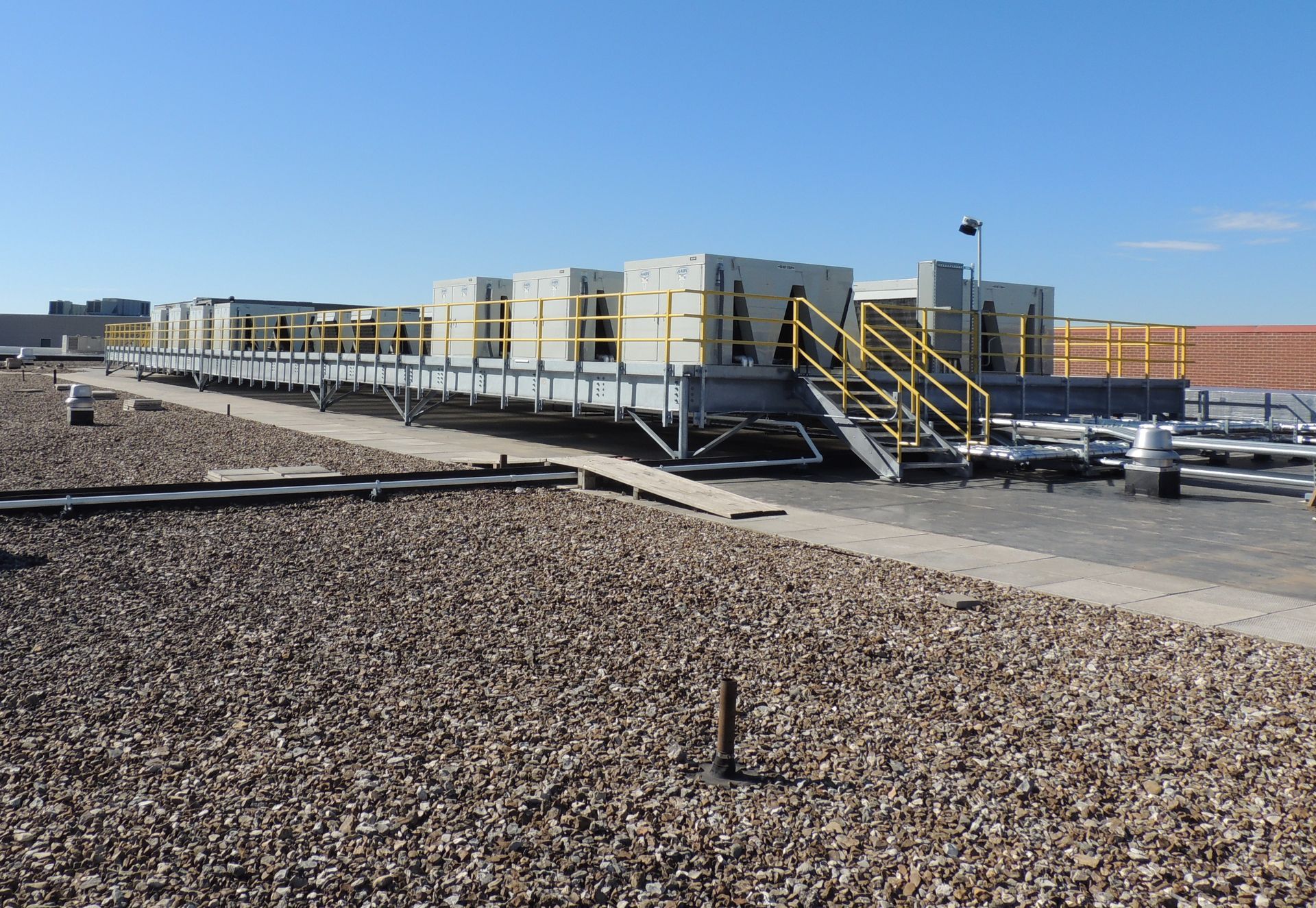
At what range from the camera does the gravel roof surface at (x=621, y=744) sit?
3.66 metres

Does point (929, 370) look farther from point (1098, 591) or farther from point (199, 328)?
point (199, 328)

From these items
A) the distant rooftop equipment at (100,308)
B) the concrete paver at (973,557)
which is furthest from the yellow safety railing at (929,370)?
the distant rooftop equipment at (100,308)

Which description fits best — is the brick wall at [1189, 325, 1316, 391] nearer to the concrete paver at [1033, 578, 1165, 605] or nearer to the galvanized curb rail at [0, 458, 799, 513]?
the galvanized curb rail at [0, 458, 799, 513]

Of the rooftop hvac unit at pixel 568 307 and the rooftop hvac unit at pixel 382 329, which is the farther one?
the rooftop hvac unit at pixel 382 329

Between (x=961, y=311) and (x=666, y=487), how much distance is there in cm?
731

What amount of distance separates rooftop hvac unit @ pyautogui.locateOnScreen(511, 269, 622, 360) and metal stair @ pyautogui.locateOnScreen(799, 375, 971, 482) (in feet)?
16.8

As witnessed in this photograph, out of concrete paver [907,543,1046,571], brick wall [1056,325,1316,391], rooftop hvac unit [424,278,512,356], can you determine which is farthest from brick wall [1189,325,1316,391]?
concrete paver [907,543,1046,571]

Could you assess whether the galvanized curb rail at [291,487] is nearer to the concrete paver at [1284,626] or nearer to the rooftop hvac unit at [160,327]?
the concrete paver at [1284,626]

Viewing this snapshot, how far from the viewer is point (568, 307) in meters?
20.6

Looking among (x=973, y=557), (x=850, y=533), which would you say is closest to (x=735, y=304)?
(x=850, y=533)

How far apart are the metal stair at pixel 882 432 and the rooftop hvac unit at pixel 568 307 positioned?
513 centimetres

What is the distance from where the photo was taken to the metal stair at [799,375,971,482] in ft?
49.2

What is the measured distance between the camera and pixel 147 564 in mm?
8391

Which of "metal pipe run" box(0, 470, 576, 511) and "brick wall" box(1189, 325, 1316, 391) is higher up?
"brick wall" box(1189, 325, 1316, 391)
